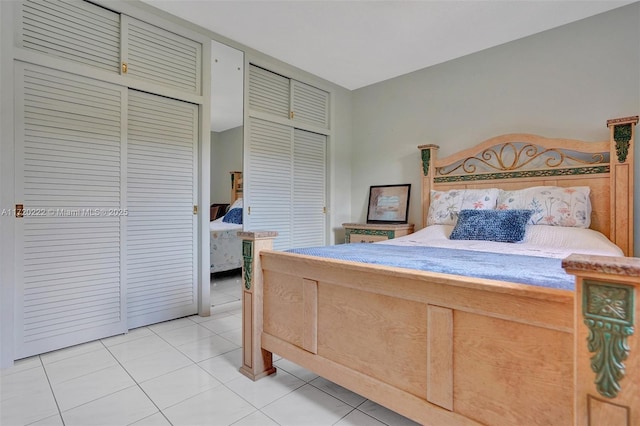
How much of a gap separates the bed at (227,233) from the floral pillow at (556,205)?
2405mm

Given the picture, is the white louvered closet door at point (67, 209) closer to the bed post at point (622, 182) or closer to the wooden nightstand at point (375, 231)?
the wooden nightstand at point (375, 231)

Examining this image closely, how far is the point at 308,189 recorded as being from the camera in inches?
156

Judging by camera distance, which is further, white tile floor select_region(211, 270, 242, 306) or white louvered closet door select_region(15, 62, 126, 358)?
white tile floor select_region(211, 270, 242, 306)

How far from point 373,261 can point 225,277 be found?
7.53 feet

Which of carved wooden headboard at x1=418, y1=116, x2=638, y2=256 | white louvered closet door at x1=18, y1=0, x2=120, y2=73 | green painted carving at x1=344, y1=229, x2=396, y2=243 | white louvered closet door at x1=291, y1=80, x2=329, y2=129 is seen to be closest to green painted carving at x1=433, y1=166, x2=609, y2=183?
carved wooden headboard at x1=418, y1=116, x2=638, y2=256

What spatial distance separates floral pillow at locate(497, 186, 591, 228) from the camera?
7.87 ft

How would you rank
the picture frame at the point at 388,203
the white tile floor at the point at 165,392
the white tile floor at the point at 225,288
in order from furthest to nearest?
the picture frame at the point at 388,203 < the white tile floor at the point at 225,288 < the white tile floor at the point at 165,392

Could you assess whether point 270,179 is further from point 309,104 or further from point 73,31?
point 73,31

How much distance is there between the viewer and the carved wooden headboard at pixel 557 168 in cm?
237

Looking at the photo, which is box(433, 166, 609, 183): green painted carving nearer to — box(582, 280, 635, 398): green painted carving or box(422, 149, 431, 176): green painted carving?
box(422, 149, 431, 176): green painted carving

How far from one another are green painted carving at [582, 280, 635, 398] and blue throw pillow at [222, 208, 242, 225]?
2.84 meters

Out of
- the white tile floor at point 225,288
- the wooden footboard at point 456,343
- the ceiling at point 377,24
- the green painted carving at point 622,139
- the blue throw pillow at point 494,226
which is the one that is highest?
the ceiling at point 377,24

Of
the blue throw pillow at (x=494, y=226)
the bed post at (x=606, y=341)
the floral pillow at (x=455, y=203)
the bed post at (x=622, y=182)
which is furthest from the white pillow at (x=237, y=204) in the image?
the bed post at (x=622, y=182)

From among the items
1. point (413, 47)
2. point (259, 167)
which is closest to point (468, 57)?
point (413, 47)
